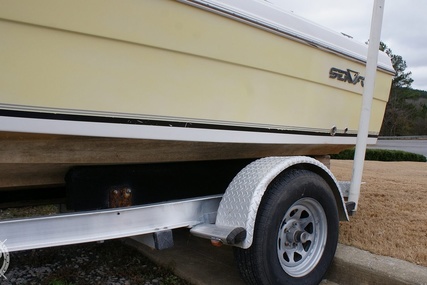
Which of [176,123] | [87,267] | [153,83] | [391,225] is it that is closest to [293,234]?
[176,123]

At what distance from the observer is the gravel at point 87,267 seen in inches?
116

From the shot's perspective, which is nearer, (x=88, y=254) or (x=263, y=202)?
(x=263, y=202)

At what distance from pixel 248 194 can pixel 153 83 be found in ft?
2.82

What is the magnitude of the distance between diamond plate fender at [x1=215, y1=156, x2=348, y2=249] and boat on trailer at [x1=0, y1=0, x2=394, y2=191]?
22 centimetres

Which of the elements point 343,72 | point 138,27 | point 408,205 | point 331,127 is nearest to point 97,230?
point 138,27

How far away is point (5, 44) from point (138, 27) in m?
0.63

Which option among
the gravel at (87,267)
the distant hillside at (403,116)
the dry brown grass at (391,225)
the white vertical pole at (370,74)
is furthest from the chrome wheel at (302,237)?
the distant hillside at (403,116)

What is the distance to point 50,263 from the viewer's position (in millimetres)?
3250

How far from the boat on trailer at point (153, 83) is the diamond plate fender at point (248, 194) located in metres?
0.22

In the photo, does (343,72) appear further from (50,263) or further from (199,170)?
(50,263)

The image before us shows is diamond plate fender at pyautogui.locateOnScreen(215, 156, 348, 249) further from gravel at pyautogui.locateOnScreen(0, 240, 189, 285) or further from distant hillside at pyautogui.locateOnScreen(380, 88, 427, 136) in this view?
distant hillside at pyautogui.locateOnScreen(380, 88, 427, 136)

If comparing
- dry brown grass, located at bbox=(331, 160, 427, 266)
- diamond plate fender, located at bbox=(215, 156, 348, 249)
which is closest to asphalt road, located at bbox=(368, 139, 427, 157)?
dry brown grass, located at bbox=(331, 160, 427, 266)

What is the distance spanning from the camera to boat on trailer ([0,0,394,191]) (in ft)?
5.87

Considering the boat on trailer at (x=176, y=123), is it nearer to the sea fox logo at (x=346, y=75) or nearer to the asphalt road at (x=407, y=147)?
the sea fox logo at (x=346, y=75)
